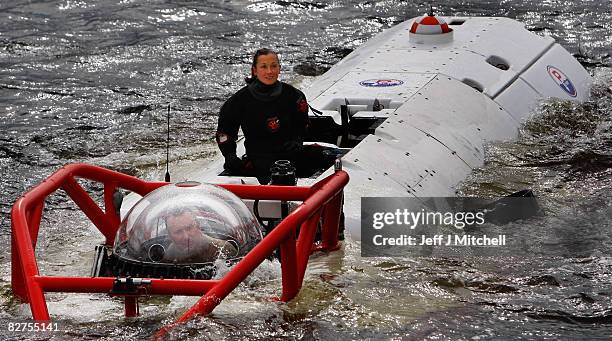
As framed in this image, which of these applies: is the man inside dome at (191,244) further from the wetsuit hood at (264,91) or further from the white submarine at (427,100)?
the wetsuit hood at (264,91)

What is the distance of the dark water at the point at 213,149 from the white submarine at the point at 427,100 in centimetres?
27

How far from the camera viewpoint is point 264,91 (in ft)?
29.0

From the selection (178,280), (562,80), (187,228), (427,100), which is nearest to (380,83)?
(427,100)

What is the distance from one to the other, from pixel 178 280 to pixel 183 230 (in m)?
0.54

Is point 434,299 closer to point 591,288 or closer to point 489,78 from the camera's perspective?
point 591,288

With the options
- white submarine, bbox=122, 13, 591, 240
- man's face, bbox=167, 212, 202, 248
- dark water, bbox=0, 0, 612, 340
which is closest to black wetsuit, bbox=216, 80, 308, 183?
white submarine, bbox=122, 13, 591, 240

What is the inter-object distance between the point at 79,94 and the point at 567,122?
5.69 meters

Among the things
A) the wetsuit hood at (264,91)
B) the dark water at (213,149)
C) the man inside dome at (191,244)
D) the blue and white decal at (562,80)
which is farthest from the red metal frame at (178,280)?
the blue and white decal at (562,80)

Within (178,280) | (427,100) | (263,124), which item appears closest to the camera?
(178,280)

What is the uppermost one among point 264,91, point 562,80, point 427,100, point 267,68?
point 267,68

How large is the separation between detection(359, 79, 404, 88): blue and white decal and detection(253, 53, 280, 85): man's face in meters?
2.30

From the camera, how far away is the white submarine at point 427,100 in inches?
356

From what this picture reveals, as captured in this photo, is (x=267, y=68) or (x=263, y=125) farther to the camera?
(x=263, y=125)

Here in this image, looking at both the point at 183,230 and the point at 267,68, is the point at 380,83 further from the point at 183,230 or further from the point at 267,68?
the point at 183,230
